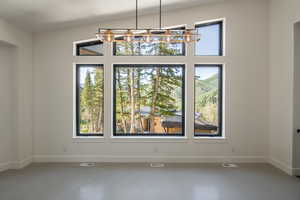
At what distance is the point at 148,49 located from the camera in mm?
4883

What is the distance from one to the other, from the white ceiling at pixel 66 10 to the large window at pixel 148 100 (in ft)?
3.87

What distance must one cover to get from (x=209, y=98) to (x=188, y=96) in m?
0.52

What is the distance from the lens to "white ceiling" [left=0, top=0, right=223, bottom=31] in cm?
349

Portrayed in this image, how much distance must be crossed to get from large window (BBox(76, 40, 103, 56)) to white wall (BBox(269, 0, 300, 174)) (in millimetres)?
3580

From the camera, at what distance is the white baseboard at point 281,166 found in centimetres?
406

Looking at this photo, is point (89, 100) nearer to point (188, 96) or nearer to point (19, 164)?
point (19, 164)

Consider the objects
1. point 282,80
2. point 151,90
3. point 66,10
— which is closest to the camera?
point 66,10

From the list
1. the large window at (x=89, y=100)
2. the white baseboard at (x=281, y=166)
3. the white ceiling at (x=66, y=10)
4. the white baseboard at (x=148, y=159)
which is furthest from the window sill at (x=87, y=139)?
the white baseboard at (x=281, y=166)

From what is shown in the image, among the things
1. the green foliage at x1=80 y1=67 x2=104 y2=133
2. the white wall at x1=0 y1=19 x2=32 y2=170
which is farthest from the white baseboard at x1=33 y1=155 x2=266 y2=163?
the green foliage at x1=80 y1=67 x2=104 y2=133

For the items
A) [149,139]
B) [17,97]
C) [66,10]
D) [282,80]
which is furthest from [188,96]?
[17,97]

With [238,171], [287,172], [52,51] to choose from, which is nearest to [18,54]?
[52,51]

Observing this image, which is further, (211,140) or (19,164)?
(211,140)

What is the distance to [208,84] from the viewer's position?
495cm

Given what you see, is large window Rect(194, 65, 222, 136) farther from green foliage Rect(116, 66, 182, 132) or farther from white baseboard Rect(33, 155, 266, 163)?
white baseboard Rect(33, 155, 266, 163)
